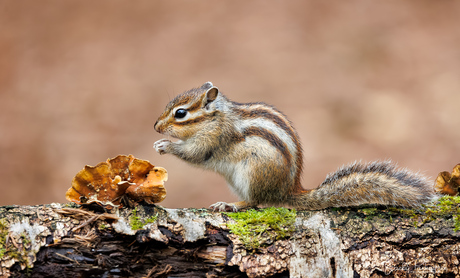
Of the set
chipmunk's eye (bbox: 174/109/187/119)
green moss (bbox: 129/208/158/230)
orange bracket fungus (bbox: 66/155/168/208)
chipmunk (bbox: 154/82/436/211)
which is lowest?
green moss (bbox: 129/208/158/230)

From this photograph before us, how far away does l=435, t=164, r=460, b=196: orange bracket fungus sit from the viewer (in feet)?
6.73

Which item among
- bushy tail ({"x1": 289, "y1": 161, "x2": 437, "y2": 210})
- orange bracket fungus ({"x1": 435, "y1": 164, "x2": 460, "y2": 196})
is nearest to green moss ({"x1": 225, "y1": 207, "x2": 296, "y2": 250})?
bushy tail ({"x1": 289, "y1": 161, "x2": 437, "y2": 210})

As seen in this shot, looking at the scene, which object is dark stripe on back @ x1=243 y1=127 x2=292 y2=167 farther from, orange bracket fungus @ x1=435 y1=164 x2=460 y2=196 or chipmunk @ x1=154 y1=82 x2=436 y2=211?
orange bracket fungus @ x1=435 y1=164 x2=460 y2=196

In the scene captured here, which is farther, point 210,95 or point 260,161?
point 210,95

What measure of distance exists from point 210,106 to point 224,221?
0.96 metres

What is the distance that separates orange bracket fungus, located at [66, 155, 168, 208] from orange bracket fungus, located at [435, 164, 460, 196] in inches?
53.1

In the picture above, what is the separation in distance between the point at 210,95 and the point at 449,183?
1.31 m

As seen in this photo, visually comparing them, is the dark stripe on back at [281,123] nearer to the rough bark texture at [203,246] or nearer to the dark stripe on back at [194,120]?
the dark stripe on back at [194,120]

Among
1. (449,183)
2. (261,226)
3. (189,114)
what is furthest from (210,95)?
(449,183)

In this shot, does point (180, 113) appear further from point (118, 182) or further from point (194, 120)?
point (118, 182)

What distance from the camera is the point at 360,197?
1.87 m

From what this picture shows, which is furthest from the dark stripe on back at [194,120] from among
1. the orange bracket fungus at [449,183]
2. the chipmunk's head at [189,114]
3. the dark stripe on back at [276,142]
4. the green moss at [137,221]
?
the orange bracket fungus at [449,183]

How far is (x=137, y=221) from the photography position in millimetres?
1534

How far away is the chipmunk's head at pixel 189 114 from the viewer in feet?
8.01
